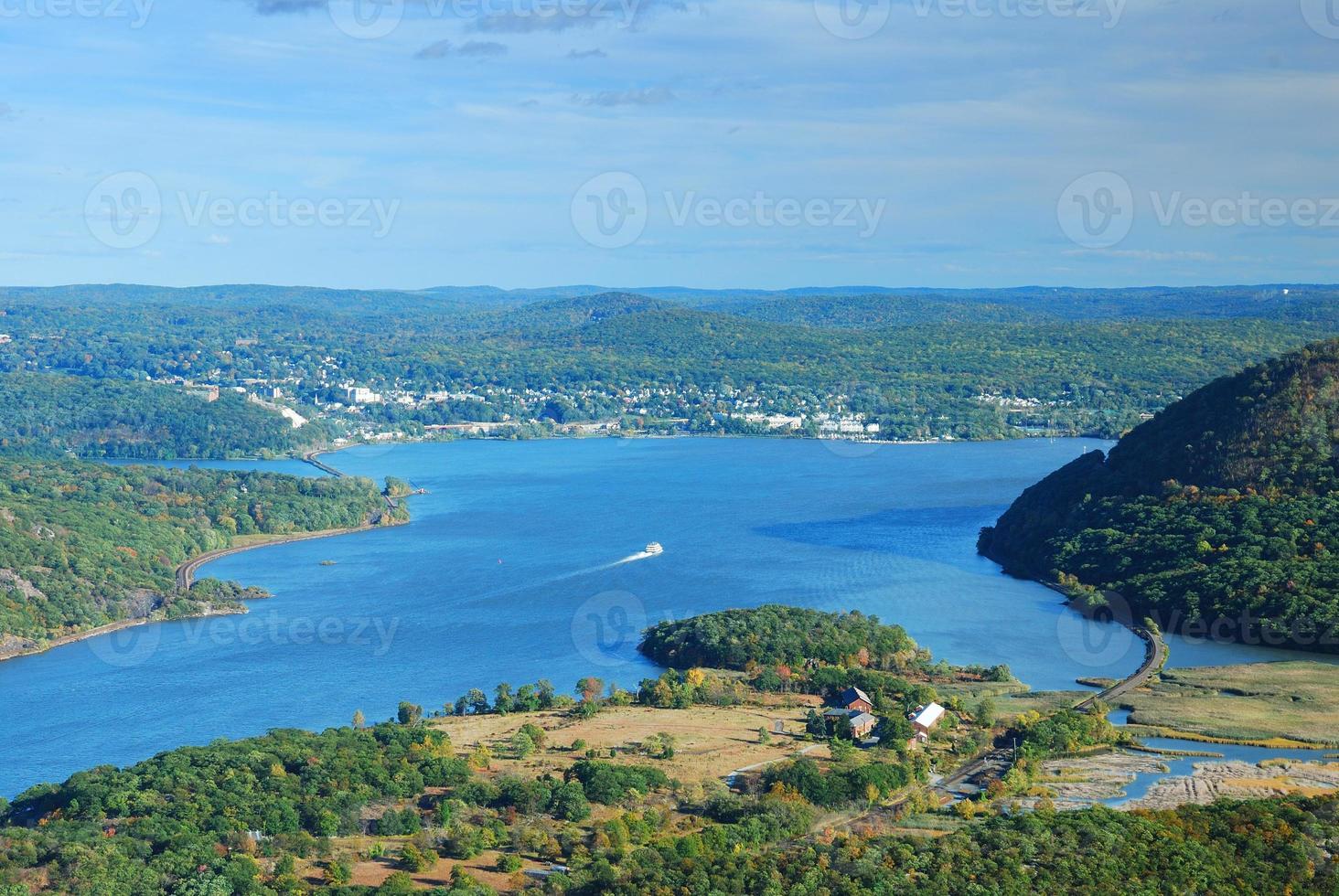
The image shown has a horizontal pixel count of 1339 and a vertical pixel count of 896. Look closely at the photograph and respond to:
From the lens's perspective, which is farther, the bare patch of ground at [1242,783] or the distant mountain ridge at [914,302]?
the distant mountain ridge at [914,302]

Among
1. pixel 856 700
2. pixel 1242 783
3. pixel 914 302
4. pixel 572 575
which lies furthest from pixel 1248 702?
pixel 914 302

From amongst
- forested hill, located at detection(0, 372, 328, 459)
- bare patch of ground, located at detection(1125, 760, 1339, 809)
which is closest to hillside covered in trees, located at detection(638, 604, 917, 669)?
bare patch of ground, located at detection(1125, 760, 1339, 809)

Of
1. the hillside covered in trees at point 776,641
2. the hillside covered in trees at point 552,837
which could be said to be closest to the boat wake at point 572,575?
the hillside covered in trees at point 776,641

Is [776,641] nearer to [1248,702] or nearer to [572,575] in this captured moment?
[1248,702]

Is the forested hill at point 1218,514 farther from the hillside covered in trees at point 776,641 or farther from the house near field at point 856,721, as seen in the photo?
the house near field at point 856,721

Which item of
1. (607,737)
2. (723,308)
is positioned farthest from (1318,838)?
(723,308)

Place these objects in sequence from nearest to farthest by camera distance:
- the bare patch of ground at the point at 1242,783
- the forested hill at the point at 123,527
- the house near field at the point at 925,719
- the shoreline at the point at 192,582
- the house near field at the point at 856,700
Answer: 1. the bare patch of ground at the point at 1242,783
2. the house near field at the point at 925,719
3. the house near field at the point at 856,700
4. the shoreline at the point at 192,582
5. the forested hill at the point at 123,527

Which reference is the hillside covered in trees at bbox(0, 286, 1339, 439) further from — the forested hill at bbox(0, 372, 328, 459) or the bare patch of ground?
the bare patch of ground
